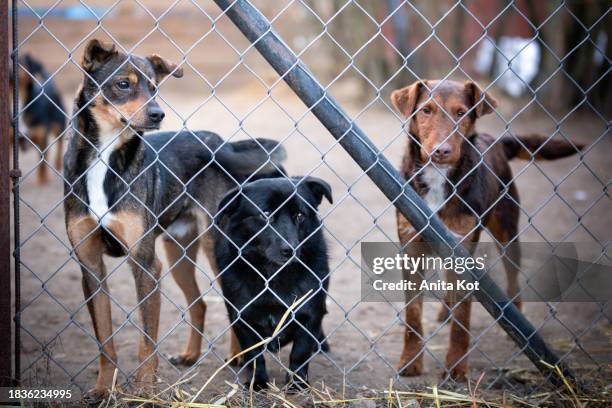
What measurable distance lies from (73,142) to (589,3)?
9.50 metres

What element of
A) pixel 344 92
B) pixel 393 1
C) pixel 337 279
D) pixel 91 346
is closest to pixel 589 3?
pixel 393 1

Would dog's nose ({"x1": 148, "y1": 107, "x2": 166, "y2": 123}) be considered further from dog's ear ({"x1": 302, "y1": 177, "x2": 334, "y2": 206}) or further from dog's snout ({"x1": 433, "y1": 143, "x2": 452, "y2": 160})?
dog's snout ({"x1": 433, "y1": 143, "x2": 452, "y2": 160})

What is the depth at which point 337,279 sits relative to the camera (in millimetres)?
5758

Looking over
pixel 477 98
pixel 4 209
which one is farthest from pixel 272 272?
pixel 477 98

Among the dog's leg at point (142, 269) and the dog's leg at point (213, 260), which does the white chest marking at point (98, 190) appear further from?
the dog's leg at point (213, 260)

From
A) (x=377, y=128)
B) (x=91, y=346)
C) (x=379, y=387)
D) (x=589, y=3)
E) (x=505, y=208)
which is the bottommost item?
(x=379, y=387)

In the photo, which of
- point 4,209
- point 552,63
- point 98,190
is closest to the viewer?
point 4,209

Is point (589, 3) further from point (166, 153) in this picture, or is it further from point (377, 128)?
point (166, 153)

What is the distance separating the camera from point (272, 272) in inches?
147

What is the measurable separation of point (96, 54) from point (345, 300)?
8.60 ft

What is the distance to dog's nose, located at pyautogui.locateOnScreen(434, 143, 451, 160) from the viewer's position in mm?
3715

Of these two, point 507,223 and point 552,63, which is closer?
point 507,223

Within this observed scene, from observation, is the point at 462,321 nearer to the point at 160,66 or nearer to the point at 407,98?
the point at 407,98

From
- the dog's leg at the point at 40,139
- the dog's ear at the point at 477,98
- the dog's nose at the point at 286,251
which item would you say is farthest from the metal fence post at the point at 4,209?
the dog's leg at the point at 40,139
